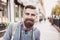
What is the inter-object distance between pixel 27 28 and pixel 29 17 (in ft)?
0.36

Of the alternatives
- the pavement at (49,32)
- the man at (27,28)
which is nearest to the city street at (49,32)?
the pavement at (49,32)

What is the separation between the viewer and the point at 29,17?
1325mm

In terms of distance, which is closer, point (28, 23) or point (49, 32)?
point (28, 23)

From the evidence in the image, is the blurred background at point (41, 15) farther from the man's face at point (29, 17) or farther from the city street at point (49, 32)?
the man's face at point (29, 17)

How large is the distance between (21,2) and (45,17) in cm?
31

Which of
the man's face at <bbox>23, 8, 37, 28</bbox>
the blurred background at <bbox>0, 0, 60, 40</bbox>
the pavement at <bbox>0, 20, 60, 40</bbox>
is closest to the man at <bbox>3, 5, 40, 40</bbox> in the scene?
the man's face at <bbox>23, 8, 37, 28</bbox>

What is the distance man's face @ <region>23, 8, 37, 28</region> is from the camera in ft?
4.33

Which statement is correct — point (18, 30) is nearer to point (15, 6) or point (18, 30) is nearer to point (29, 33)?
point (29, 33)

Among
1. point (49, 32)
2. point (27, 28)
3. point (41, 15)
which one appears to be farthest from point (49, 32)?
point (27, 28)

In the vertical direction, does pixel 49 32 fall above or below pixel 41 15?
below

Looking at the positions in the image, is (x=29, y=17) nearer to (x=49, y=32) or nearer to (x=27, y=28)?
(x=27, y=28)

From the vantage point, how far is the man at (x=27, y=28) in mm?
1327

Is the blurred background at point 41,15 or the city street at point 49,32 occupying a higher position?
the blurred background at point 41,15

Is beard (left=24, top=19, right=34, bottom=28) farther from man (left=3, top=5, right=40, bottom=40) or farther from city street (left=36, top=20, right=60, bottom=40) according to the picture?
city street (left=36, top=20, right=60, bottom=40)
